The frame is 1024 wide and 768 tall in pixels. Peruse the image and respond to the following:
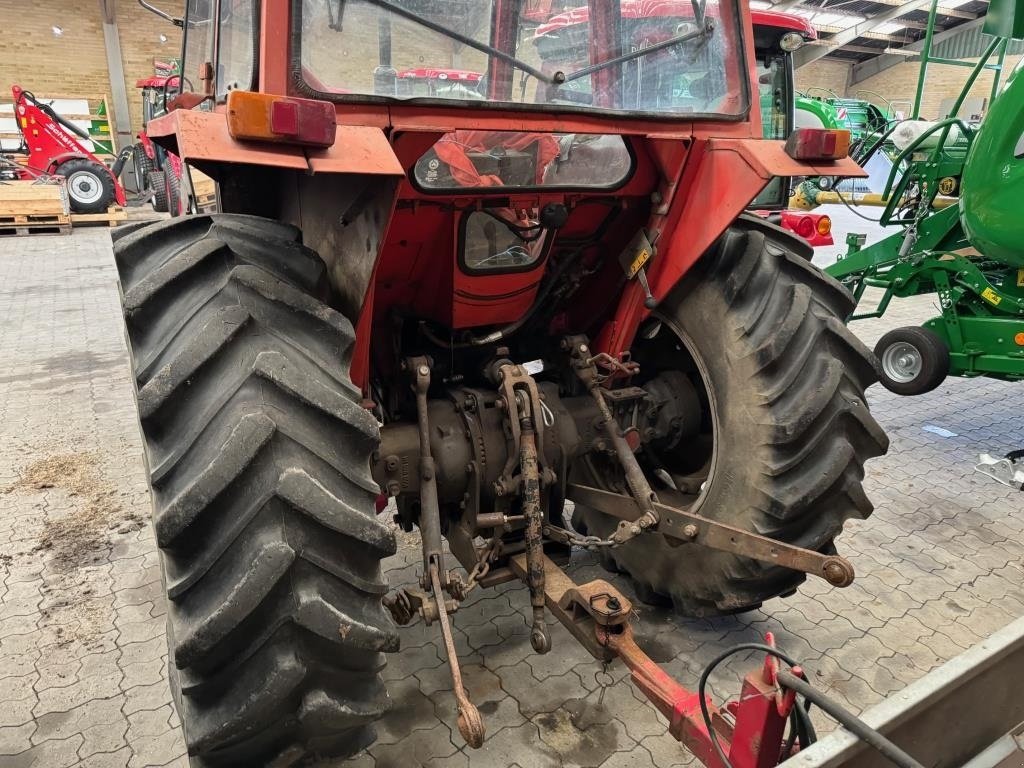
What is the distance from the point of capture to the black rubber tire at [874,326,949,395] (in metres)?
4.64

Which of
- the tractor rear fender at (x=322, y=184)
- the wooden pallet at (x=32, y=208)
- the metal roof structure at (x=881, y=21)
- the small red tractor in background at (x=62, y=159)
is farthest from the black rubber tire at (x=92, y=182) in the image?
the metal roof structure at (x=881, y=21)

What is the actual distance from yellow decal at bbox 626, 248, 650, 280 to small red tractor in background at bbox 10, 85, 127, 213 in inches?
519

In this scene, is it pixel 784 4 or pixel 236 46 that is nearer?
pixel 236 46

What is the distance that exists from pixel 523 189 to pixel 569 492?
1155 mm

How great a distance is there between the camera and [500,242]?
2.28 metres

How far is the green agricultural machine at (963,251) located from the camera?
12.7 ft

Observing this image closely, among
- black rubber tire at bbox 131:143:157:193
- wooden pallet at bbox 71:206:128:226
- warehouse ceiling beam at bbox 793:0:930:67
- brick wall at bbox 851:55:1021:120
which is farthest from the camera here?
warehouse ceiling beam at bbox 793:0:930:67

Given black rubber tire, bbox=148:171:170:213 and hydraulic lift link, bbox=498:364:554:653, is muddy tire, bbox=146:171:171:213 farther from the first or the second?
hydraulic lift link, bbox=498:364:554:653

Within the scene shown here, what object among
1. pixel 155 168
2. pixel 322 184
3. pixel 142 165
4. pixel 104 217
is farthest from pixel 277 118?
pixel 142 165

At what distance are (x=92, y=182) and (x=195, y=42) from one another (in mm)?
11829

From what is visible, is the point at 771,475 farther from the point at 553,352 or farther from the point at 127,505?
the point at 127,505

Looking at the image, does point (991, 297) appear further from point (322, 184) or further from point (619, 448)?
point (322, 184)

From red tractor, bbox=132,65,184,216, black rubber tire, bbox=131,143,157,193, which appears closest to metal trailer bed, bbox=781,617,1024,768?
red tractor, bbox=132,65,184,216

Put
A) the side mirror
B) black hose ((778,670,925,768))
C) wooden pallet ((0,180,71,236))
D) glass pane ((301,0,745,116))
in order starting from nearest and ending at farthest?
1. black hose ((778,670,925,768))
2. glass pane ((301,0,745,116))
3. the side mirror
4. wooden pallet ((0,180,71,236))
